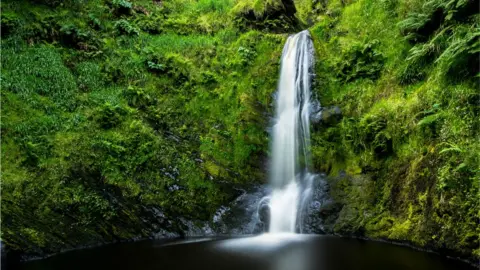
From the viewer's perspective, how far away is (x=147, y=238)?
764 centimetres

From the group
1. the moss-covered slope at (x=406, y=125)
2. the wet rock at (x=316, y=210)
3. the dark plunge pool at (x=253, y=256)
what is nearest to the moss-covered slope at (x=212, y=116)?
the moss-covered slope at (x=406, y=125)

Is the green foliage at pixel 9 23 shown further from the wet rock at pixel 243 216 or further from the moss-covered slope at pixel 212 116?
the wet rock at pixel 243 216

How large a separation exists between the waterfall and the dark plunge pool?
130 centimetres

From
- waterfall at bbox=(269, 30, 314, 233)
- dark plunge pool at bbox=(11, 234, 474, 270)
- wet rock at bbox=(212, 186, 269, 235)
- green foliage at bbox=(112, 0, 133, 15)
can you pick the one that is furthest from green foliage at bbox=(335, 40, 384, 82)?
green foliage at bbox=(112, 0, 133, 15)

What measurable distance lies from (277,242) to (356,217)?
2.02 m

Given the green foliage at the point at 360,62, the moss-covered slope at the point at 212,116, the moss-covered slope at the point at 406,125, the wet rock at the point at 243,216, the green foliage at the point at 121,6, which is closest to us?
the moss-covered slope at the point at 406,125

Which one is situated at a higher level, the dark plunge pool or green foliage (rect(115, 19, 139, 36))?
green foliage (rect(115, 19, 139, 36))

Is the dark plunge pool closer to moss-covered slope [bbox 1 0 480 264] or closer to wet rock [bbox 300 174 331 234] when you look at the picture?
moss-covered slope [bbox 1 0 480 264]

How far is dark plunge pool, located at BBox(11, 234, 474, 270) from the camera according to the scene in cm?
573

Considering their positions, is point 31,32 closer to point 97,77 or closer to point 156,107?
point 97,77

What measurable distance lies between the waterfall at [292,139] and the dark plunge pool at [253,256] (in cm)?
130

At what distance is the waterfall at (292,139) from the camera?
885cm

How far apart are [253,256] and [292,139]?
439cm

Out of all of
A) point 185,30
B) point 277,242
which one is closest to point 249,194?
point 277,242
